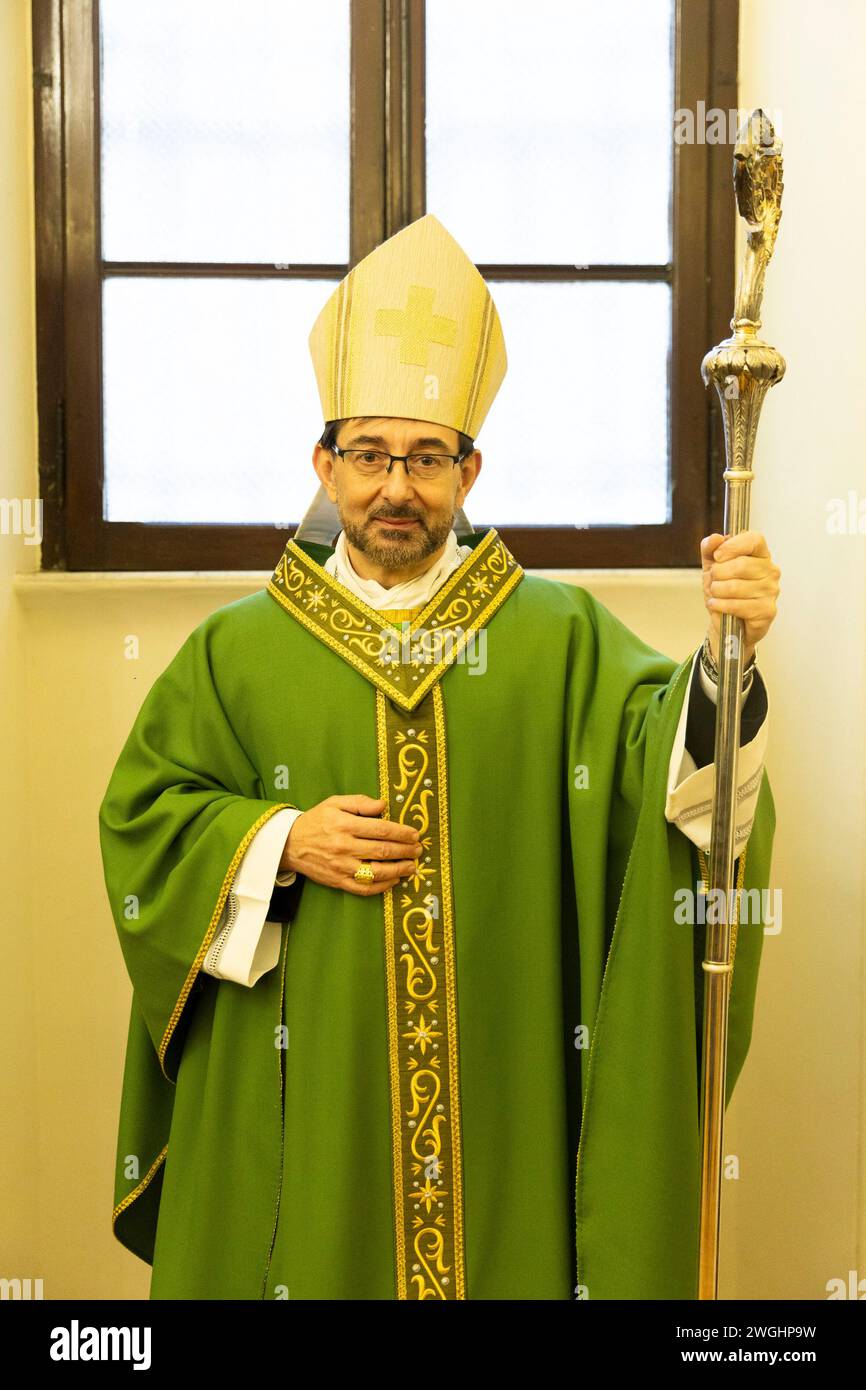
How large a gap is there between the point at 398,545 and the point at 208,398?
1.35 meters

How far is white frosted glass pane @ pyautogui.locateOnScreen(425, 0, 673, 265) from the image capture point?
377 centimetres

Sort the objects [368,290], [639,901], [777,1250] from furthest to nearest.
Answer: [777,1250]
[368,290]
[639,901]

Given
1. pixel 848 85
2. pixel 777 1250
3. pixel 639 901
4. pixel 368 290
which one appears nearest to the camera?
pixel 639 901

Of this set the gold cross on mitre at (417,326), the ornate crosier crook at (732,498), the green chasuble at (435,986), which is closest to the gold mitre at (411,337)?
the gold cross on mitre at (417,326)

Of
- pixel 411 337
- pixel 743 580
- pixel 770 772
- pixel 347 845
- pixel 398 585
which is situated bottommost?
pixel 347 845

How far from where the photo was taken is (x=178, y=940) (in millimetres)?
2602

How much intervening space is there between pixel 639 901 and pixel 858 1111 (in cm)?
103

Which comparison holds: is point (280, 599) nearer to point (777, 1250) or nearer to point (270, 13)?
point (270, 13)

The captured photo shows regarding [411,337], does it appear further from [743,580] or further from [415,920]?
[415,920]

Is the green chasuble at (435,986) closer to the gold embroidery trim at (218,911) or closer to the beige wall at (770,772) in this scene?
the gold embroidery trim at (218,911)

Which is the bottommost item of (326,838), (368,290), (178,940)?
(178,940)

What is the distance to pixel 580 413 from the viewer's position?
386 centimetres

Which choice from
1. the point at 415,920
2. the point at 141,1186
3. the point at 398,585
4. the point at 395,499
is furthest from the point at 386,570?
the point at 141,1186
